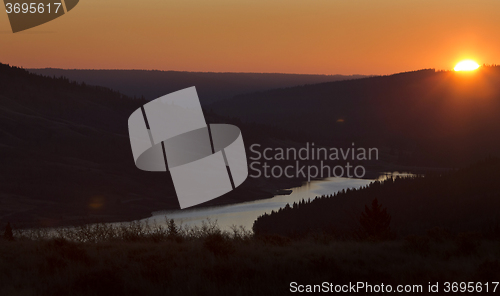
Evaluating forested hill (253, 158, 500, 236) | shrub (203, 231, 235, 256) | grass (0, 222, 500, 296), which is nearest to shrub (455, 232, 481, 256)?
grass (0, 222, 500, 296)

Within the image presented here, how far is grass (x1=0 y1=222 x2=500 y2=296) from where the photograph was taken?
1473 cm

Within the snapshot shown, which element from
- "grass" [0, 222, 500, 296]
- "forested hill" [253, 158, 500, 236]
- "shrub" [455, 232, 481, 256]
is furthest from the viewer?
"forested hill" [253, 158, 500, 236]

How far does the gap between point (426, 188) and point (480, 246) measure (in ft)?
461

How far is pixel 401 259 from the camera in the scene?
1795cm

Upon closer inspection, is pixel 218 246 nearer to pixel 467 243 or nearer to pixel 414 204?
pixel 467 243

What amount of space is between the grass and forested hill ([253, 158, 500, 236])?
92.1 metres

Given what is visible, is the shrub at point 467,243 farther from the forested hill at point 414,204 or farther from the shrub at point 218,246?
the forested hill at point 414,204

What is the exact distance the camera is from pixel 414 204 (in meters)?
142

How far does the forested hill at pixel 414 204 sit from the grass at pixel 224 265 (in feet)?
302

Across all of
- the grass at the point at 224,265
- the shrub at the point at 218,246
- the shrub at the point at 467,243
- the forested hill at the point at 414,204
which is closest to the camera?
the grass at the point at 224,265

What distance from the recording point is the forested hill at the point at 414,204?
390 ft

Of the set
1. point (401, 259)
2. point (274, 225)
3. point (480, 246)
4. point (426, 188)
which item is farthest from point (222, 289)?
point (426, 188)

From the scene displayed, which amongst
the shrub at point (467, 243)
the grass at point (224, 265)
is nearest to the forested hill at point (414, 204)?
the shrub at point (467, 243)

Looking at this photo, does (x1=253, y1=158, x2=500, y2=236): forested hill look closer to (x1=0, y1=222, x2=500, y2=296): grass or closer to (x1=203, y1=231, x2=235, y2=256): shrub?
(x1=0, y1=222, x2=500, y2=296): grass
